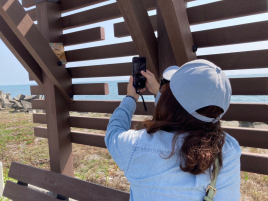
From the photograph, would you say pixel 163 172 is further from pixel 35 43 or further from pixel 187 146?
pixel 35 43

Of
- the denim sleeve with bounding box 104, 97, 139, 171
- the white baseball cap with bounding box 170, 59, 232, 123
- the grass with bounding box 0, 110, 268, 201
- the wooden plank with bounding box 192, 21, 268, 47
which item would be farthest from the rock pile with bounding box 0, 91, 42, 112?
the white baseball cap with bounding box 170, 59, 232, 123

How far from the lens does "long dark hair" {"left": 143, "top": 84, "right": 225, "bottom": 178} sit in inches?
33.9

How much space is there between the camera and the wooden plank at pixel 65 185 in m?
2.19

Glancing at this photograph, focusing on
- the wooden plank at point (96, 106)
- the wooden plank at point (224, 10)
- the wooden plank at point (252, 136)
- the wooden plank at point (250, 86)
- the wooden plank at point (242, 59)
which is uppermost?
the wooden plank at point (224, 10)

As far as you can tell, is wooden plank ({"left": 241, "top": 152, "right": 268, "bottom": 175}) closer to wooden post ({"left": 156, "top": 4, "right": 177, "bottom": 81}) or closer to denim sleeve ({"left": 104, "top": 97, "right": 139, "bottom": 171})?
wooden post ({"left": 156, "top": 4, "right": 177, "bottom": 81})

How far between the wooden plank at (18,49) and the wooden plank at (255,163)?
2261 mm

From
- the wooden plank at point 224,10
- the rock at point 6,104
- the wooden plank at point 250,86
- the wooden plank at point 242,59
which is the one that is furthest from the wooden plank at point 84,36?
the rock at point 6,104

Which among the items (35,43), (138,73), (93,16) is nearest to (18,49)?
(35,43)

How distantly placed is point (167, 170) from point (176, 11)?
3.46ft

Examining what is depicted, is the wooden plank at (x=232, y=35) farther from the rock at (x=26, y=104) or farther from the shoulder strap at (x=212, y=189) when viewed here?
the rock at (x=26, y=104)

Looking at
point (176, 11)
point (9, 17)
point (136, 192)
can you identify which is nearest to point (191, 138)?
point (136, 192)

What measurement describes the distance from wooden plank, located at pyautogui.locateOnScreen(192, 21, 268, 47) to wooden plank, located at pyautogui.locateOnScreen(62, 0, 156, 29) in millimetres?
571

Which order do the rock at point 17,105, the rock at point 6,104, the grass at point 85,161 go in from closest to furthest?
the grass at point 85,161 → the rock at point 17,105 → the rock at point 6,104

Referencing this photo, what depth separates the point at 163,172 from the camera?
90 cm
